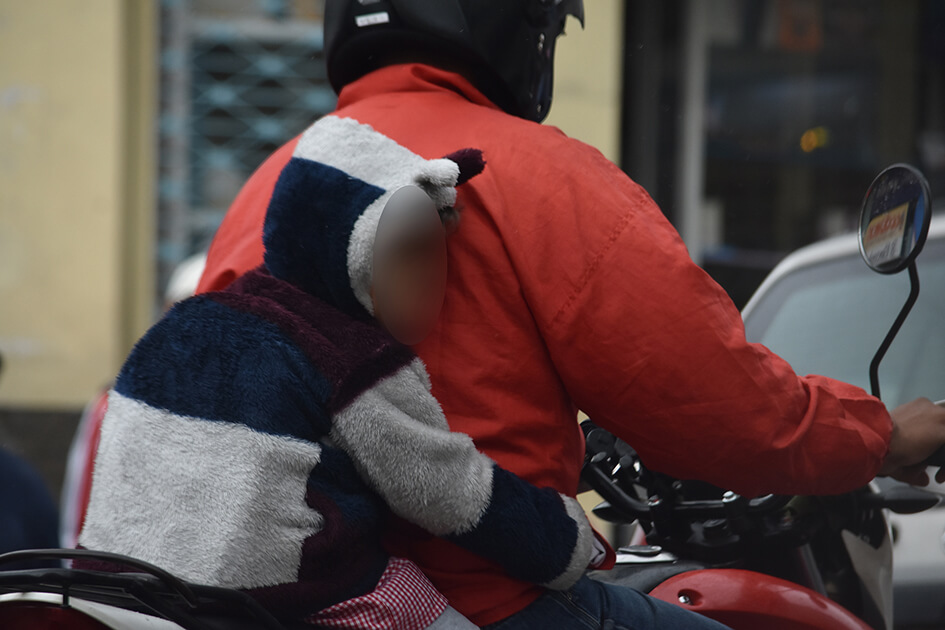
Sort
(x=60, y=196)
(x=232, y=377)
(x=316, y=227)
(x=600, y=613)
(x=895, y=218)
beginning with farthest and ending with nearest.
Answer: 1. (x=60, y=196)
2. (x=895, y=218)
3. (x=600, y=613)
4. (x=316, y=227)
5. (x=232, y=377)

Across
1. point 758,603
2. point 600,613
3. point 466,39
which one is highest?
point 466,39

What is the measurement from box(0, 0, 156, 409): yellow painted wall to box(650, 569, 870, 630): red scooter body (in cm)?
568

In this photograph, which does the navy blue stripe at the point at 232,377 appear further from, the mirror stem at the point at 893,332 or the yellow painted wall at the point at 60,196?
the yellow painted wall at the point at 60,196

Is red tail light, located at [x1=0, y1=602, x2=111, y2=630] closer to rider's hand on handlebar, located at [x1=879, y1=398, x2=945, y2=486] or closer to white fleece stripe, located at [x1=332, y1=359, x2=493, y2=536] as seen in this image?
white fleece stripe, located at [x1=332, y1=359, x2=493, y2=536]

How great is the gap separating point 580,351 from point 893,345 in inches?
30.1

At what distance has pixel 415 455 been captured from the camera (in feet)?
4.01

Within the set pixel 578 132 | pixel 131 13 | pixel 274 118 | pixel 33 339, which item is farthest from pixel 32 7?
pixel 578 132

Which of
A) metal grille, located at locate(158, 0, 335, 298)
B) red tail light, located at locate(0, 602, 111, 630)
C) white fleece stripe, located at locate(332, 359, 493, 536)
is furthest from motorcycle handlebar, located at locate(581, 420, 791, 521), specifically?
metal grille, located at locate(158, 0, 335, 298)

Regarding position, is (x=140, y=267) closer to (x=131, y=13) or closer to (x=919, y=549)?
(x=131, y=13)

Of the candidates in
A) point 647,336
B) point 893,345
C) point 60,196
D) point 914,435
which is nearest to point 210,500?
point 647,336

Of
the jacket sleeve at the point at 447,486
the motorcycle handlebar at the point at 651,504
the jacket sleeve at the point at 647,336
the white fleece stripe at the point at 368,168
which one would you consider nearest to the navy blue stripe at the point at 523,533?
the jacket sleeve at the point at 447,486

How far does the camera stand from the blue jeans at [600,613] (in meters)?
1.35

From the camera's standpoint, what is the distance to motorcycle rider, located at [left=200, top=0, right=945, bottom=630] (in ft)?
4.22

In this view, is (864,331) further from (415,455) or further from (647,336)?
(415,455)
